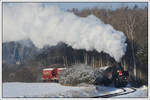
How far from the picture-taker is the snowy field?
1808cm

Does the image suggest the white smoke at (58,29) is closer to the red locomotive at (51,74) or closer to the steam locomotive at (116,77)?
the steam locomotive at (116,77)

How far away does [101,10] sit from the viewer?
2281 cm

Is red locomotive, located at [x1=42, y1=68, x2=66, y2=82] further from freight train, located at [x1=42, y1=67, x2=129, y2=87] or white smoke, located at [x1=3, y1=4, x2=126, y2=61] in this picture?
freight train, located at [x1=42, y1=67, x2=129, y2=87]

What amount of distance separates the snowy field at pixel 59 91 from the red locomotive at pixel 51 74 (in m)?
1.68

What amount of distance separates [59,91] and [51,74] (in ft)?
12.8

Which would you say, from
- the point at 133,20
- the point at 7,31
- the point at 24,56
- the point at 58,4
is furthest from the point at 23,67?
the point at 133,20

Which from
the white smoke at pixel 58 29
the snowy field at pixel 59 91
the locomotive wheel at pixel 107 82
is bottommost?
the snowy field at pixel 59 91

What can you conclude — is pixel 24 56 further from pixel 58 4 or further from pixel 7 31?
pixel 58 4

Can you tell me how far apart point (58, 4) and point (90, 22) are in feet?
8.32

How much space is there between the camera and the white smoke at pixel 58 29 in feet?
69.4

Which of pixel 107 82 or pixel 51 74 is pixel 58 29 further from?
pixel 107 82

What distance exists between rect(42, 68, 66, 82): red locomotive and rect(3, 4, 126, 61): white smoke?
75.4 inches

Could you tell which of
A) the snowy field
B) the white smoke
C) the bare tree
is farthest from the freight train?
the bare tree

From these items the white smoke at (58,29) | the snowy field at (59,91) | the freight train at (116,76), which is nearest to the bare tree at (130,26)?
the white smoke at (58,29)
